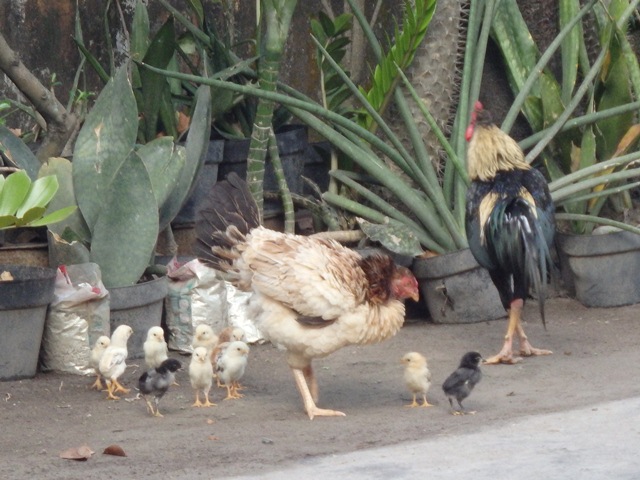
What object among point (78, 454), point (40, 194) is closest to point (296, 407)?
point (78, 454)

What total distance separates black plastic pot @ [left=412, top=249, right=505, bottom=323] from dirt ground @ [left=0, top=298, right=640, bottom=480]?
0.10 meters

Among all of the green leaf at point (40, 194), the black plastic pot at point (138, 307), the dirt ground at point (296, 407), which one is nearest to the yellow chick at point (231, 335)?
the dirt ground at point (296, 407)

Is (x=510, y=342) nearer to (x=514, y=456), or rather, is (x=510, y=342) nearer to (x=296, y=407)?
(x=296, y=407)

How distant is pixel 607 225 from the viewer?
8.23 metres

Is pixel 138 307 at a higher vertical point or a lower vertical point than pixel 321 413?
higher

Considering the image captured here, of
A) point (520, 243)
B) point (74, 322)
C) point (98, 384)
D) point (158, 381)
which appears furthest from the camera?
point (520, 243)

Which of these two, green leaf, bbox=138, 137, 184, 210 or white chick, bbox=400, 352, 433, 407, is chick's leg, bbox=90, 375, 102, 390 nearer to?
green leaf, bbox=138, 137, 184, 210

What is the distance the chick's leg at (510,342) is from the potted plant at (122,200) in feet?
6.73

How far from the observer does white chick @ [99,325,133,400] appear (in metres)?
6.23

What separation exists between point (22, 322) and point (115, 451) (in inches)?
64.8

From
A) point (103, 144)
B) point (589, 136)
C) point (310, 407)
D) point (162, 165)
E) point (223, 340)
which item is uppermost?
point (589, 136)

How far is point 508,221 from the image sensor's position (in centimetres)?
692

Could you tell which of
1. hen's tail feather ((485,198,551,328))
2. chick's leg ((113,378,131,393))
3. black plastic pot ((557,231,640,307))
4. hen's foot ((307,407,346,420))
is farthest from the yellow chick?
black plastic pot ((557,231,640,307))

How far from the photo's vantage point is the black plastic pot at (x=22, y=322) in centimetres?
640
